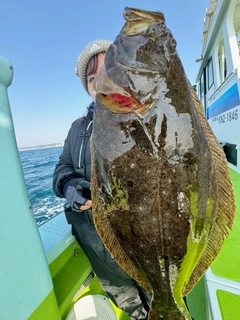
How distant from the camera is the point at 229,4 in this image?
4.90 meters

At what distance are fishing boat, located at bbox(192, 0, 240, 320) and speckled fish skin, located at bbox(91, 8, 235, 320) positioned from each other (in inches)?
15.5

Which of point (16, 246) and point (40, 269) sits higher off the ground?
point (16, 246)

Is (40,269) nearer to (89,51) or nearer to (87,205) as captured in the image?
(87,205)

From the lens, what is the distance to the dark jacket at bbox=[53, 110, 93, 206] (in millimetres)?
1969

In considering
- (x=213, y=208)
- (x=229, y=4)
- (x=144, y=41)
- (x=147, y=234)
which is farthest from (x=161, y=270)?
(x=229, y=4)

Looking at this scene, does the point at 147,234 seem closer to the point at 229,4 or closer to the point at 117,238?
the point at 117,238

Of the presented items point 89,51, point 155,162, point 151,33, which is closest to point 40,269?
point 155,162

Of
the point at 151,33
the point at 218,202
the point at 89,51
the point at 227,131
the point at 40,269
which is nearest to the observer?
the point at 151,33

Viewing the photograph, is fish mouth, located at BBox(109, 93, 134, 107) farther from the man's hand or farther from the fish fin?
the man's hand

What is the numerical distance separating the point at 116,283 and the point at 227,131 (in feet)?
16.1

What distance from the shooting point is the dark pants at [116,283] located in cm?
→ 206

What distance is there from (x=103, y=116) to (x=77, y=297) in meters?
2.24

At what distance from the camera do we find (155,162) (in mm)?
1132

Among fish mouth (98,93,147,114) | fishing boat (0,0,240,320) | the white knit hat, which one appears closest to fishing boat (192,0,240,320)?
fishing boat (0,0,240,320)
